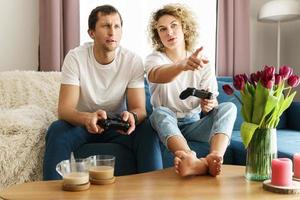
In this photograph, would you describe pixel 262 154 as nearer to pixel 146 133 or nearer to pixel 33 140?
pixel 146 133

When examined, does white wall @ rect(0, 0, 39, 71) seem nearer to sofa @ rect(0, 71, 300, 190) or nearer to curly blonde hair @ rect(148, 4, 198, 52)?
sofa @ rect(0, 71, 300, 190)

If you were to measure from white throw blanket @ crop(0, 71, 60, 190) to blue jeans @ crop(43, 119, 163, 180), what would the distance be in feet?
0.31

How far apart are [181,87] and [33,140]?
0.74m

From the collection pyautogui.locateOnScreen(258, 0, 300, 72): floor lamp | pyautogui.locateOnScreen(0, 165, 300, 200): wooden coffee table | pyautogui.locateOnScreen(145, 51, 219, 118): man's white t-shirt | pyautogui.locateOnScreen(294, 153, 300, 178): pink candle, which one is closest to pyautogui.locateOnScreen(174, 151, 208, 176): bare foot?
pyautogui.locateOnScreen(0, 165, 300, 200): wooden coffee table

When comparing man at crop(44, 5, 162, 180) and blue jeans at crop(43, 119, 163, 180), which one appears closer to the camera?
blue jeans at crop(43, 119, 163, 180)

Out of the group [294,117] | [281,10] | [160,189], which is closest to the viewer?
[160,189]

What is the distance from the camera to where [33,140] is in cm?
172

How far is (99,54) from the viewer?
1.95m

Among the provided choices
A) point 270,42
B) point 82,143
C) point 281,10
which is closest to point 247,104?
point 82,143

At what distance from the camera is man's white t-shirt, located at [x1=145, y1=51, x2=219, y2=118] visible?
6.40 ft

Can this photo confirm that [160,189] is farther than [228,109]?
No

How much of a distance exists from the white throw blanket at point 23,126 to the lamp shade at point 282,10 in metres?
1.67

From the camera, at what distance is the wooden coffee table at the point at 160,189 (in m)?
1.09

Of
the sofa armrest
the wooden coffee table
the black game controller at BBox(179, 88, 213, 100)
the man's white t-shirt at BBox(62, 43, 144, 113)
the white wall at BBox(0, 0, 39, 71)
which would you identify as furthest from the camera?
the white wall at BBox(0, 0, 39, 71)
